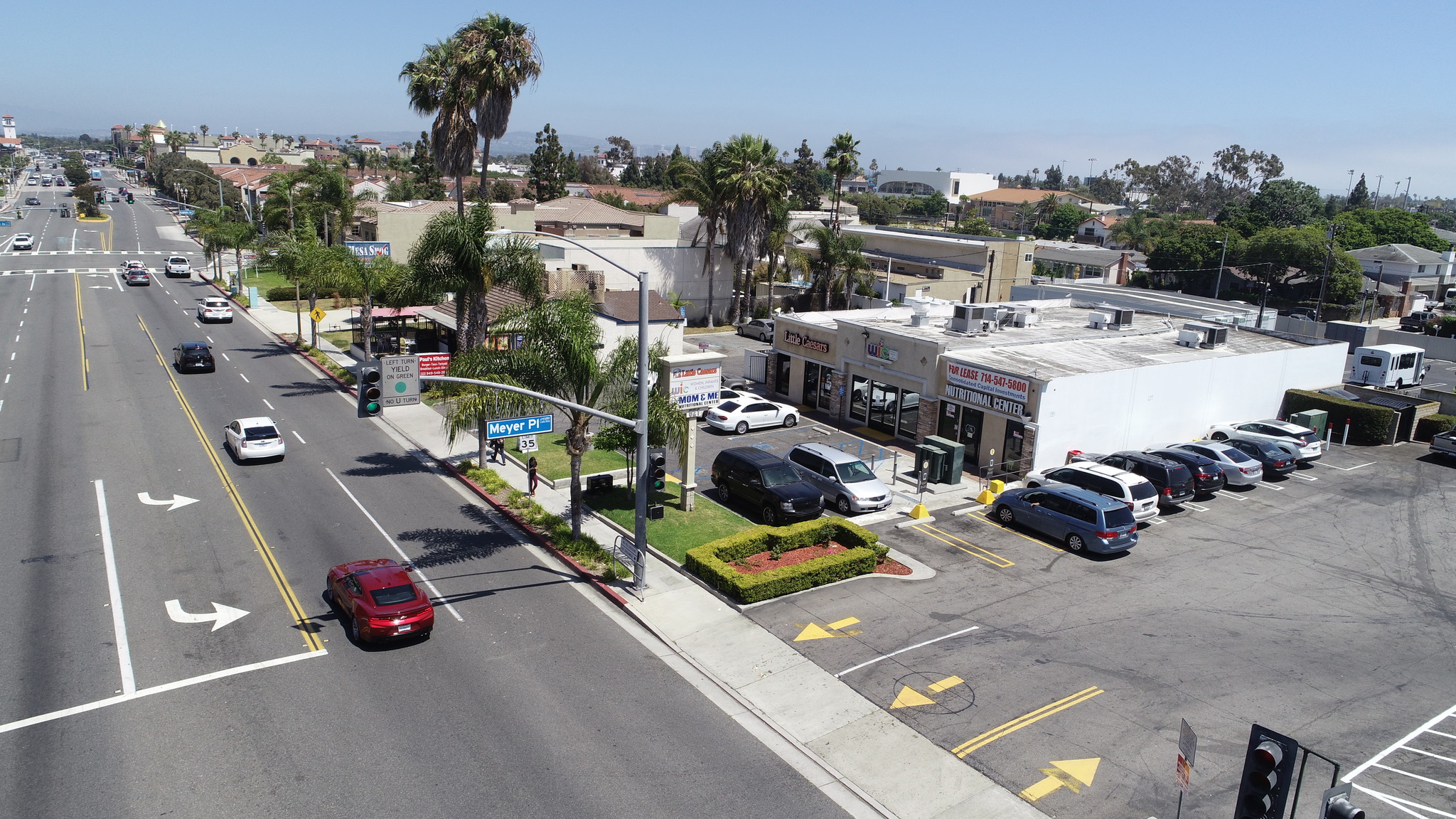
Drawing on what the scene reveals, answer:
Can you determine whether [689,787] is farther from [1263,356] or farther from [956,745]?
[1263,356]

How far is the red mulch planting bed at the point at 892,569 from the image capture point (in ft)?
73.8

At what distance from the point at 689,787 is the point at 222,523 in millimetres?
16473

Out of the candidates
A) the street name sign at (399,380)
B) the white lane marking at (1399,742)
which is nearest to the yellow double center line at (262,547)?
the street name sign at (399,380)

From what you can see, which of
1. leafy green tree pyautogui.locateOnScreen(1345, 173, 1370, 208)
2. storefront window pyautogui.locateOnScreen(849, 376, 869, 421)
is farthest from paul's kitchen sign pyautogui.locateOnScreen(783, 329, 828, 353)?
leafy green tree pyautogui.locateOnScreen(1345, 173, 1370, 208)

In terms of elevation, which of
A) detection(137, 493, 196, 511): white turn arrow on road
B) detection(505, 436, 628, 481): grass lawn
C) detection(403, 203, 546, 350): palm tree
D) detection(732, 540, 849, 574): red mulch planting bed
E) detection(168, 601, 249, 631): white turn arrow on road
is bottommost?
detection(137, 493, 196, 511): white turn arrow on road

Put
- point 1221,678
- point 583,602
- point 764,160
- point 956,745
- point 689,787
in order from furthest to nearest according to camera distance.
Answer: point 764,160, point 583,602, point 1221,678, point 956,745, point 689,787

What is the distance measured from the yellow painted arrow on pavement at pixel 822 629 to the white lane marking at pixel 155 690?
9.48 meters

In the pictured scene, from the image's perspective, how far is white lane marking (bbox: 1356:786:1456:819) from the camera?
1347 centimetres

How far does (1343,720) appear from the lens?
16109mm

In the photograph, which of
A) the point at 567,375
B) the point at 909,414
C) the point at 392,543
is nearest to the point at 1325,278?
the point at 909,414

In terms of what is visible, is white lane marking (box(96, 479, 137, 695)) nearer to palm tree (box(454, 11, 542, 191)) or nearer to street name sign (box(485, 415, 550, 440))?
street name sign (box(485, 415, 550, 440))

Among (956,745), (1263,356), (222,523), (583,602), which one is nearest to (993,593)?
(956,745)

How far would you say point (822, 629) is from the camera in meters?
19.3

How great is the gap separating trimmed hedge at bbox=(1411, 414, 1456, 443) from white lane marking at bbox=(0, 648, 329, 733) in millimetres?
43399
